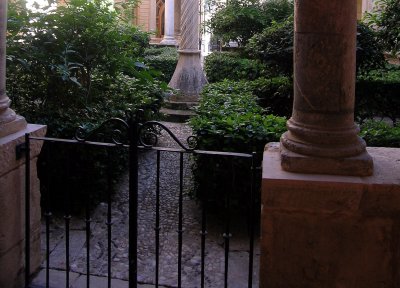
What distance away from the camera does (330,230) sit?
9.02 feet

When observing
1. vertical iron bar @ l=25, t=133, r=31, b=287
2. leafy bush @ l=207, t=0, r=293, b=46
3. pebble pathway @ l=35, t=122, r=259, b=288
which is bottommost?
pebble pathway @ l=35, t=122, r=259, b=288

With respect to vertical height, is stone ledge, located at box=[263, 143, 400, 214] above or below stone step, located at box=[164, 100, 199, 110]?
below

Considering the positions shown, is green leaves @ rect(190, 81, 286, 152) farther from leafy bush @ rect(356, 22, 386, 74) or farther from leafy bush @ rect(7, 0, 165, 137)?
leafy bush @ rect(356, 22, 386, 74)

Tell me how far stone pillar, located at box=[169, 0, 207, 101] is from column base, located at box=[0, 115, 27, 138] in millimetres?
6989

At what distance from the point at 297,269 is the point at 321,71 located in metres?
1.02

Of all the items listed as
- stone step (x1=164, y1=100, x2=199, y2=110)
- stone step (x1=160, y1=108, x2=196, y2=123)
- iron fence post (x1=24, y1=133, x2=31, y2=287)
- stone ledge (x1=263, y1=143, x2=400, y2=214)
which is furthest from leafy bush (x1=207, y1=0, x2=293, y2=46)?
stone ledge (x1=263, y1=143, x2=400, y2=214)

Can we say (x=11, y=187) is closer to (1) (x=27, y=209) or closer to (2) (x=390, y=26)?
(1) (x=27, y=209)

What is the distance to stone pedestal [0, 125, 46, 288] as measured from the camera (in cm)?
328

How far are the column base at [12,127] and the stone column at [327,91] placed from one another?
170cm

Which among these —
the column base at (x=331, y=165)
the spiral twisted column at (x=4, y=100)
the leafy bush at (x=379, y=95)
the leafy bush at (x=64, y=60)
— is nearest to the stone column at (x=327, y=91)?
the column base at (x=331, y=165)

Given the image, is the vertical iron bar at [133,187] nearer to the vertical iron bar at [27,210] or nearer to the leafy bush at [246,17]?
the vertical iron bar at [27,210]

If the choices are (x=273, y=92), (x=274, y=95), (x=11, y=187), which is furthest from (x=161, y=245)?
(x=273, y=92)

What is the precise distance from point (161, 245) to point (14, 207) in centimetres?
141

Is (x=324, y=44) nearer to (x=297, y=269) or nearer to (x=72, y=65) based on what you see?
(x=297, y=269)
